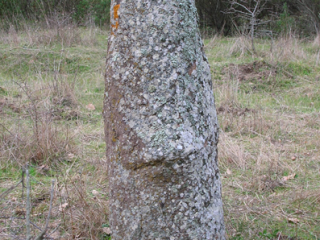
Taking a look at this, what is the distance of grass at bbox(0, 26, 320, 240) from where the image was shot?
2.41 m

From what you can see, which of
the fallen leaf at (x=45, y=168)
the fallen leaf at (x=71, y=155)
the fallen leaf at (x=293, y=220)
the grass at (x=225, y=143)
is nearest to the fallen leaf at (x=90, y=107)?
the grass at (x=225, y=143)

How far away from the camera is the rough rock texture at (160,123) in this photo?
1.57 m

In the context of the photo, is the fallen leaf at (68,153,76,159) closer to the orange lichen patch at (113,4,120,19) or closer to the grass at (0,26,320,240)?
the grass at (0,26,320,240)

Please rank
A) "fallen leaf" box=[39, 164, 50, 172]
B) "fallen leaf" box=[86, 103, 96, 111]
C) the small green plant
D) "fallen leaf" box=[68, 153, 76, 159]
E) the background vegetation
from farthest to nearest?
"fallen leaf" box=[86, 103, 96, 111] < "fallen leaf" box=[68, 153, 76, 159] < "fallen leaf" box=[39, 164, 50, 172] < the background vegetation < the small green plant

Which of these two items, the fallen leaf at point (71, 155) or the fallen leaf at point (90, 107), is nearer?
the fallen leaf at point (71, 155)

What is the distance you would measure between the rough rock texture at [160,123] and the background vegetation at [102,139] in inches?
17.5

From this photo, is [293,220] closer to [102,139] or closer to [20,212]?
[20,212]

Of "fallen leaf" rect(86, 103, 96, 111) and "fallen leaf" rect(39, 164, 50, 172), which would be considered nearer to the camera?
"fallen leaf" rect(39, 164, 50, 172)

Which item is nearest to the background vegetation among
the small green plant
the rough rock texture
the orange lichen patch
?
the small green plant

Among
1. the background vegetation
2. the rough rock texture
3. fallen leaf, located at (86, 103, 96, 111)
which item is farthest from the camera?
fallen leaf, located at (86, 103, 96, 111)

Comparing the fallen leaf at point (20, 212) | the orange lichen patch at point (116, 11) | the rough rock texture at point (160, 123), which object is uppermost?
the orange lichen patch at point (116, 11)

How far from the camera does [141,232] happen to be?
162cm

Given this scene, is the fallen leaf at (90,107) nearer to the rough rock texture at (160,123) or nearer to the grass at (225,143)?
the grass at (225,143)

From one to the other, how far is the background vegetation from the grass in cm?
1
